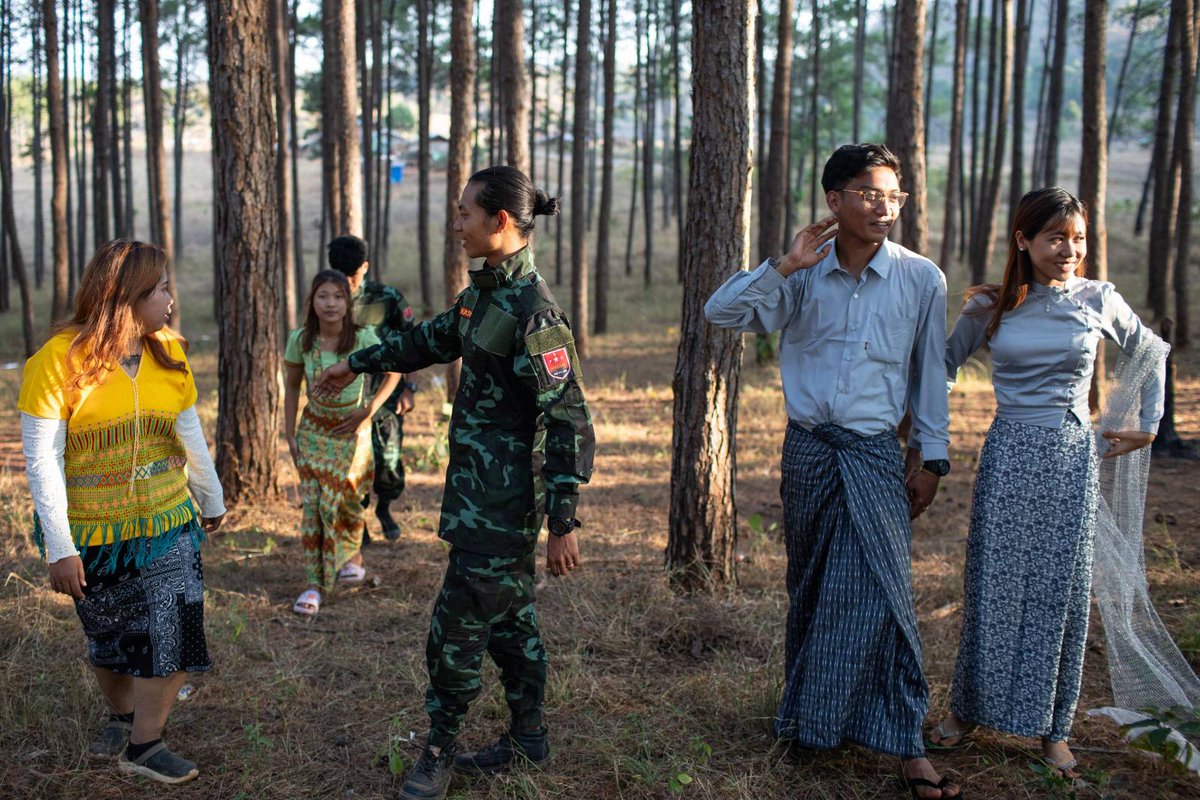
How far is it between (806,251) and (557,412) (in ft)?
3.07

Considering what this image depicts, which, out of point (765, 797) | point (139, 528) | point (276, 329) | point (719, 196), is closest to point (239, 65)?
point (276, 329)

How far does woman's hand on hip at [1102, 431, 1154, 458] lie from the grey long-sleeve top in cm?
29

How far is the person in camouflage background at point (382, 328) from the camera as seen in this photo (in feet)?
18.6

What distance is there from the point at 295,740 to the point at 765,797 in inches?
70.7

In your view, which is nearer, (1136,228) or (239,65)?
(239,65)

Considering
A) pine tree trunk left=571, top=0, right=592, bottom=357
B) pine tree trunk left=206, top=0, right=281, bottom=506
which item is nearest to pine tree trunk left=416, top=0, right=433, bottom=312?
pine tree trunk left=571, top=0, right=592, bottom=357

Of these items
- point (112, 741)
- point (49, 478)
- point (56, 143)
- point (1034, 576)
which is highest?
point (56, 143)

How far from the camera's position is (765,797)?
10.8 ft

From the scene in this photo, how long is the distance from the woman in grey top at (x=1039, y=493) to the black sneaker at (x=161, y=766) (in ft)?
9.10

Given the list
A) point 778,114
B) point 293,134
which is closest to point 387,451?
point 778,114

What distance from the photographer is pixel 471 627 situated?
10.7 ft

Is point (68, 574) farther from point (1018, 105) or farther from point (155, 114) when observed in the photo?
point (1018, 105)

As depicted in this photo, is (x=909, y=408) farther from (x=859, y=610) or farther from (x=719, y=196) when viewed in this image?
(x=719, y=196)

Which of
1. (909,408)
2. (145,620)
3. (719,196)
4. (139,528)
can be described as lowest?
(145,620)
